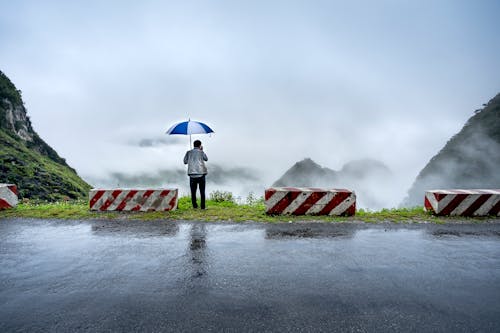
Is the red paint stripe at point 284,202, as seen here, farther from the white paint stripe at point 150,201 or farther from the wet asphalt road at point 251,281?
the white paint stripe at point 150,201

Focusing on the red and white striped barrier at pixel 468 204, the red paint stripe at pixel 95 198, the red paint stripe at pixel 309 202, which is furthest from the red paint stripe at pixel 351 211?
the red paint stripe at pixel 95 198

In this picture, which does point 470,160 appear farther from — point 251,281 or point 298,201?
point 251,281

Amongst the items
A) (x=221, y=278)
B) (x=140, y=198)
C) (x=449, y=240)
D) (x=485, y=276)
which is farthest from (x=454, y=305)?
(x=140, y=198)

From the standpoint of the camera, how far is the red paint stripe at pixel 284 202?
9.58m

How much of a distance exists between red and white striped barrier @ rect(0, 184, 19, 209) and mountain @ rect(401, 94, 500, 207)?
93.3 meters

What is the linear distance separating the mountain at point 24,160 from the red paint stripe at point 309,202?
5635 centimetres

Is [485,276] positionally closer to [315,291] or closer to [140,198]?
[315,291]

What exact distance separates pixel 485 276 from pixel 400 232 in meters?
2.86

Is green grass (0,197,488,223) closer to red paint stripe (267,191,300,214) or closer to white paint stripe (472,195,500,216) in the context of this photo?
Answer: red paint stripe (267,191,300,214)

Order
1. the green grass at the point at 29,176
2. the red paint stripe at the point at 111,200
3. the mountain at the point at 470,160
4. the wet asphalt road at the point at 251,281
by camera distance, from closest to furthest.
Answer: the wet asphalt road at the point at 251,281 → the red paint stripe at the point at 111,200 → the green grass at the point at 29,176 → the mountain at the point at 470,160

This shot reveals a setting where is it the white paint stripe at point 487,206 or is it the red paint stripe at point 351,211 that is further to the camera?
the red paint stripe at point 351,211

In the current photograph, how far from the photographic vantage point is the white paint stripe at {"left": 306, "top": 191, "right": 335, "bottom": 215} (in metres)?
9.52

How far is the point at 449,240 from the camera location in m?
6.68

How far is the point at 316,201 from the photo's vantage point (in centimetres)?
955
